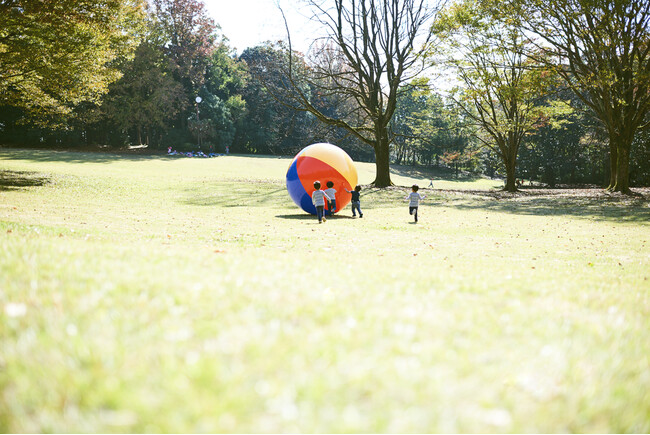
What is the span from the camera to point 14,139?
48.4 m

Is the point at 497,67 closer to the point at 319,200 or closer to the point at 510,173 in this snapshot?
the point at 510,173

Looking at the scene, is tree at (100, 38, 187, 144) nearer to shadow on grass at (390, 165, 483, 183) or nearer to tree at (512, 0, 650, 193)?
shadow on grass at (390, 165, 483, 183)

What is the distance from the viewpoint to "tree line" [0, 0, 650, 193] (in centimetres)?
2177

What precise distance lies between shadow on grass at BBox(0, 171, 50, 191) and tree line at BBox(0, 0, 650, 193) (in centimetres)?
400

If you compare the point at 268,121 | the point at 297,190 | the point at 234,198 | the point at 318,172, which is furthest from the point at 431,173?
the point at 318,172

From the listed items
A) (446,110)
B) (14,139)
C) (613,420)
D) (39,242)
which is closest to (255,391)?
(613,420)

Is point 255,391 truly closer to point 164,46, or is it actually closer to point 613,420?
point 613,420

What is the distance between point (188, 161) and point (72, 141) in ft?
61.3

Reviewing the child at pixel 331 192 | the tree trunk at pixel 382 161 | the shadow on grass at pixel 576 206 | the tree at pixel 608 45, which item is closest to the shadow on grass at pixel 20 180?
the child at pixel 331 192

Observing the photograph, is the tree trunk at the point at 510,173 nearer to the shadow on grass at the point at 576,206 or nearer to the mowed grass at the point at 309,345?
the shadow on grass at the point at 576,206

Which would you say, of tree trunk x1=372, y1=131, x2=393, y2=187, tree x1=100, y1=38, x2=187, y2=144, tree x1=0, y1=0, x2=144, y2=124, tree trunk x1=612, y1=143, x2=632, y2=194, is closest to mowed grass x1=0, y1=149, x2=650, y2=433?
tree x1=0, y1=0, x2=144, y2=124

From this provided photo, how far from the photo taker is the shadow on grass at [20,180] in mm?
21877

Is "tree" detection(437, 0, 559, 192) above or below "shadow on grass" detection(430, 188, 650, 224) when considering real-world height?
above

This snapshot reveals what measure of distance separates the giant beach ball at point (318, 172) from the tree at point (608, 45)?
15011 millimetres
